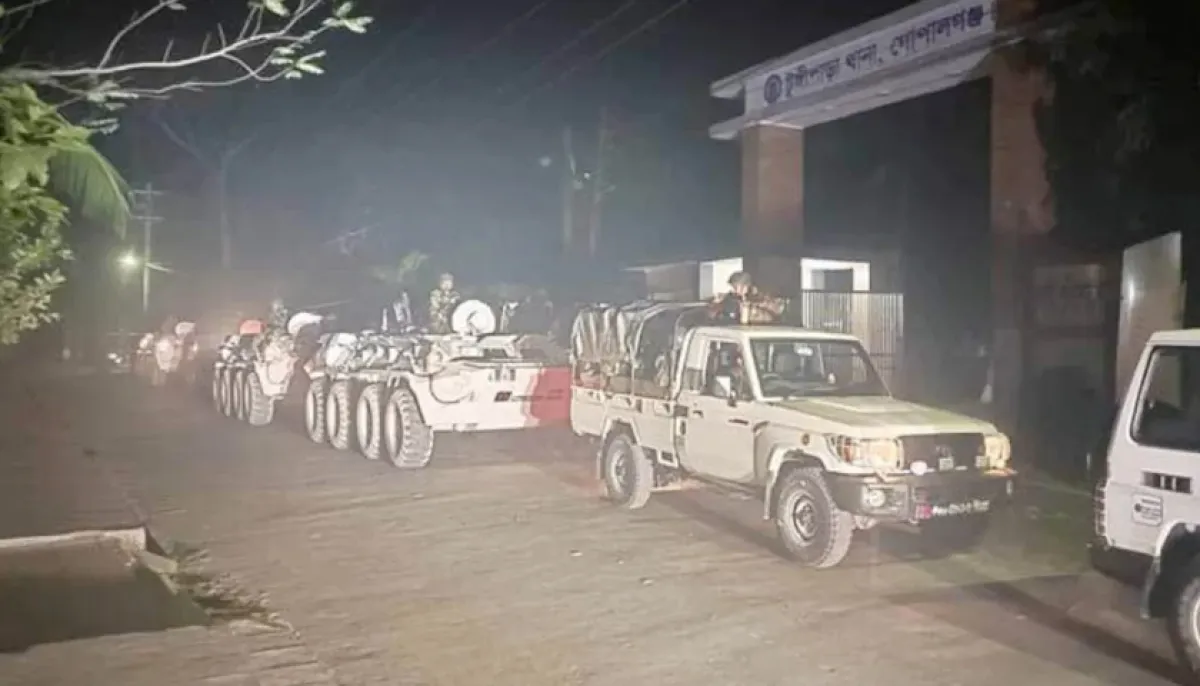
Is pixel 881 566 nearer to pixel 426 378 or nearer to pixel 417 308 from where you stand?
pixel 426 378

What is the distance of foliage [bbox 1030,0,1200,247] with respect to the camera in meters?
12.6

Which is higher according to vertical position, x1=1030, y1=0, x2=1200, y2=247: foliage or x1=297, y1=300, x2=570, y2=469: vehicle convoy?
x1=1030, y1=0, x2=1200, y2=247: foliage

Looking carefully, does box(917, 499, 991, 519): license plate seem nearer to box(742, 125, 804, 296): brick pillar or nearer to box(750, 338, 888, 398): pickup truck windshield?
box(750, 338, 888, 398): pickup truck windshield

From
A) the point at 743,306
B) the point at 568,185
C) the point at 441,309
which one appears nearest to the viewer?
the point at 743,306

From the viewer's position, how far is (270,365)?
67.5 feet

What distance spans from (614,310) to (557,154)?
24686 millimetres

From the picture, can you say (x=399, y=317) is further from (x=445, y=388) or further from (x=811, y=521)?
(x=811, y=521)

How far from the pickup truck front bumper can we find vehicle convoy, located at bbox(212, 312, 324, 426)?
12.9m

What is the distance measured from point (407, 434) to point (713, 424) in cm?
536

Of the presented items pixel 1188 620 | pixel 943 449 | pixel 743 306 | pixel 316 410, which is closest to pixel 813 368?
pixel 743 306

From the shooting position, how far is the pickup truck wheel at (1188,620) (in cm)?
621

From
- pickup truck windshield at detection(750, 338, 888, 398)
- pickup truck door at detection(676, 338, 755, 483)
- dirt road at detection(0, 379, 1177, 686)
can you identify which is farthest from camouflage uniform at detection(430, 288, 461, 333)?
pickup truck windshield at detection(750, 338, 888, 398)

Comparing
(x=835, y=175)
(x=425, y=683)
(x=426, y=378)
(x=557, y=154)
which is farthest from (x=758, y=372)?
(x=557, y=154)

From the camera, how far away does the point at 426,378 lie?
14523 millimetres
